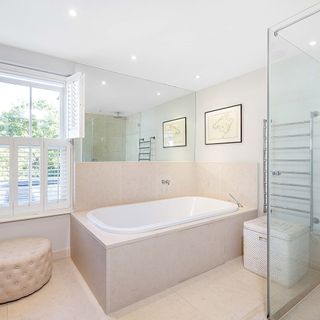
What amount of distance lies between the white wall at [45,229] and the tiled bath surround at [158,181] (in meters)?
0.25

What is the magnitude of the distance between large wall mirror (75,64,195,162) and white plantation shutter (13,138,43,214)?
17.9 inches

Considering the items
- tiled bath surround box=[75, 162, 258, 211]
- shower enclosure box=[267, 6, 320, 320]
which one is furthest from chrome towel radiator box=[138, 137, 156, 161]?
shower enclosure box=[267, 6, 320, 320]

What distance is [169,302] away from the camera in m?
1.81

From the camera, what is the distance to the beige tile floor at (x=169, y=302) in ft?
5.44

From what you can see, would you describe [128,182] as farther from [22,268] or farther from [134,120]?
[22,268]

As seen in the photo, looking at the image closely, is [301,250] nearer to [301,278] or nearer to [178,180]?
[301,278]

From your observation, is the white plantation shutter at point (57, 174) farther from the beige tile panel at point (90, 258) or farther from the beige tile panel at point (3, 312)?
the beige tile panel at point (3, 312)

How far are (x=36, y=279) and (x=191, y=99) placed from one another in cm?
331

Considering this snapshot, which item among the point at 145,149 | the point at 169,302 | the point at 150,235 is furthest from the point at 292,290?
the point at 145,149

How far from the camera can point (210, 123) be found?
3576 millimetres

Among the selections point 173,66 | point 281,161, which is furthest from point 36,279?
point 173,66

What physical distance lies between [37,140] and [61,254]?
4.50 ft

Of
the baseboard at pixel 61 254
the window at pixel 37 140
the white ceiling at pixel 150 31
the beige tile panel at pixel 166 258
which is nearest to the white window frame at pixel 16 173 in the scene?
the window at pixel 37 140

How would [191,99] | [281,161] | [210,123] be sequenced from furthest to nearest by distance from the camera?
[191,99], [210,123], [281,161]
